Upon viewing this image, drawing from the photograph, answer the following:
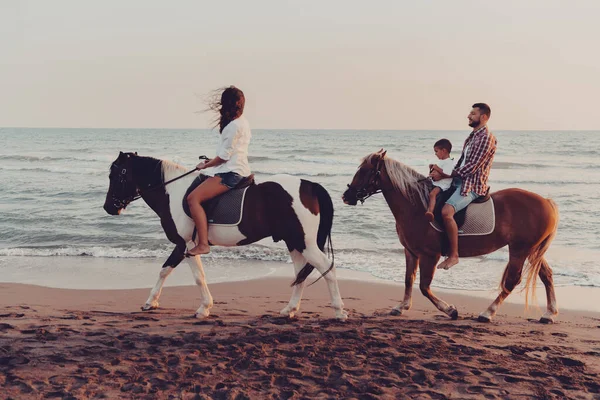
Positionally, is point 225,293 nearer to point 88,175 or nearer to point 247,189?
point 247,189

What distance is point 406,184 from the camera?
635 centimetres

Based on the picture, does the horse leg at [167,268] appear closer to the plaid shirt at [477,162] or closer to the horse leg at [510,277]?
the plaid shirt at [477,162]

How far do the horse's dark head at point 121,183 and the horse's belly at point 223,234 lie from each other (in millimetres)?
1048

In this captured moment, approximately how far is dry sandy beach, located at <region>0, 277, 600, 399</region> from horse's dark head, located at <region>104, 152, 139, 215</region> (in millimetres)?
1243

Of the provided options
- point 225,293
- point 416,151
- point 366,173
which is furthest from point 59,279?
point 416,151

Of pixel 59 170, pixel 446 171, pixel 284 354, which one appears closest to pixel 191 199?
pixel 284 354

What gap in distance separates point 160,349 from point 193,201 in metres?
1.59

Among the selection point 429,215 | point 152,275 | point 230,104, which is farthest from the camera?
point 152,275

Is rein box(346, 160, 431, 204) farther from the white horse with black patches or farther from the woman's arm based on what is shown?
the woman's arm

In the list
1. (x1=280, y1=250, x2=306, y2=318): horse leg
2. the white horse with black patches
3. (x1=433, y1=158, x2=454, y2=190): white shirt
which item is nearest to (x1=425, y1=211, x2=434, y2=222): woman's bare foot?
(x1=433, y1=158, x2=454, y2=190): white shirt

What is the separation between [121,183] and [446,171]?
356cm

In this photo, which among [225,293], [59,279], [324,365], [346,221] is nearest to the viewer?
[324,365]

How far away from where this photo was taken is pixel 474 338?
18.8ft

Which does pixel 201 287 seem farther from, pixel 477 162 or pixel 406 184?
pixel 477 162
